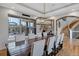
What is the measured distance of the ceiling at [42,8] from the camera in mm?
2168

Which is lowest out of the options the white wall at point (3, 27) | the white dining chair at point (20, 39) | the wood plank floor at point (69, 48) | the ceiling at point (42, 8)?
the wood plank floor at point (69, 48)

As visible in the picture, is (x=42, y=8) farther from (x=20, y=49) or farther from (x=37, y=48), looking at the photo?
(x=20, y=49)

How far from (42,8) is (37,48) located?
0.70 meters

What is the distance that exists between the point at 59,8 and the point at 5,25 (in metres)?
0.97

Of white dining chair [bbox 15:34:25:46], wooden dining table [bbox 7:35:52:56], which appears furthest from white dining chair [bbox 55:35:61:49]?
white dining chair [bbox 15:34:25:46]

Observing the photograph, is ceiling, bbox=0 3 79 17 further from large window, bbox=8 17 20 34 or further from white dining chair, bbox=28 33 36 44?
white dining chair, bbox=28 33 36 44

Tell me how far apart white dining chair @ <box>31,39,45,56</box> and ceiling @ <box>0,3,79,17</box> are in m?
0.49

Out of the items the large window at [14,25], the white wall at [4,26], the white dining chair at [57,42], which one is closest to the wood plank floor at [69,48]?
the white dining chair at [57,42]

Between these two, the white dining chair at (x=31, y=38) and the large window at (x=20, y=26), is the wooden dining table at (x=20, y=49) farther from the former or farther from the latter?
the large window at (x=20, y=26)

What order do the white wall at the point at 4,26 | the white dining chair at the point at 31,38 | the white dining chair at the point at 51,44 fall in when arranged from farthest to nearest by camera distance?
1. the white dining chair at the point at 51,44
2. the white dining chair at the point at 31,38
3. the white wall at the point at 4,26

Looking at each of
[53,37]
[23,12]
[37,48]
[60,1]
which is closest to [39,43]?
[37,48]

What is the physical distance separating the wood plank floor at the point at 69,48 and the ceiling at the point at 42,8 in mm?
509

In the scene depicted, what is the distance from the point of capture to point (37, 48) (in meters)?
2.19

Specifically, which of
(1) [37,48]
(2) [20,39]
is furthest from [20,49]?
(1) [37,48]
